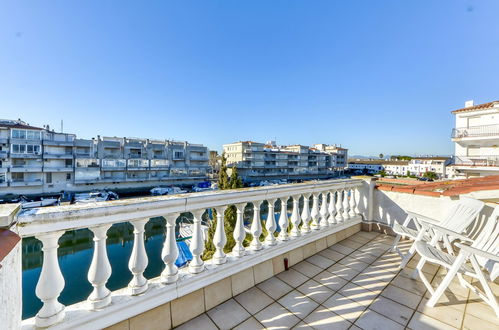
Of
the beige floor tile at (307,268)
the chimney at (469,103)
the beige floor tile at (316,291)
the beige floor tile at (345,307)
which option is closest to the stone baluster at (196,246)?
the beige floor tile at (316,291)

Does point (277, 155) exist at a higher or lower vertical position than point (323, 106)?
lower

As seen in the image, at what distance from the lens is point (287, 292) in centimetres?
217

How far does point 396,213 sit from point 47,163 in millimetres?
35253

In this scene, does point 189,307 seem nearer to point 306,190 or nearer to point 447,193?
point 306,190

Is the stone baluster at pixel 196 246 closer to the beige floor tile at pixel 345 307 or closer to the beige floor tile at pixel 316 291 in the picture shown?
the beige floor tile at pixel 316 291

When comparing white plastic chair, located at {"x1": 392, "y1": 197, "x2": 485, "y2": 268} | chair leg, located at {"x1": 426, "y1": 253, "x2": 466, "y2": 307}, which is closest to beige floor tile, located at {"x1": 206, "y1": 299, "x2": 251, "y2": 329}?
chair leg, located at {"x1": 426, "y1": 253, "x2": 466, "y2": 307}

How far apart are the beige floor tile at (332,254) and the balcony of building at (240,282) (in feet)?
0.10

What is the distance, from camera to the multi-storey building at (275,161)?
137ft

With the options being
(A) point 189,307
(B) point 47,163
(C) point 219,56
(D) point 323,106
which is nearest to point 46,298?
(A) point 189,307

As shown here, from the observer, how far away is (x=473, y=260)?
6.22 ft

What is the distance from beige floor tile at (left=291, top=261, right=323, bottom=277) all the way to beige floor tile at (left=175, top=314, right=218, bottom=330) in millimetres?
1311

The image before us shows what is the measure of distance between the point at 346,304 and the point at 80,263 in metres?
14.6

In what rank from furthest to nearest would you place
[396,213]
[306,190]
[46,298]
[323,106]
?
1. [323,106]
2. [396,213]
3. [306,190]
4. [46,298]

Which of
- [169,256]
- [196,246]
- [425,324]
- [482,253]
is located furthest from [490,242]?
[169,256]
